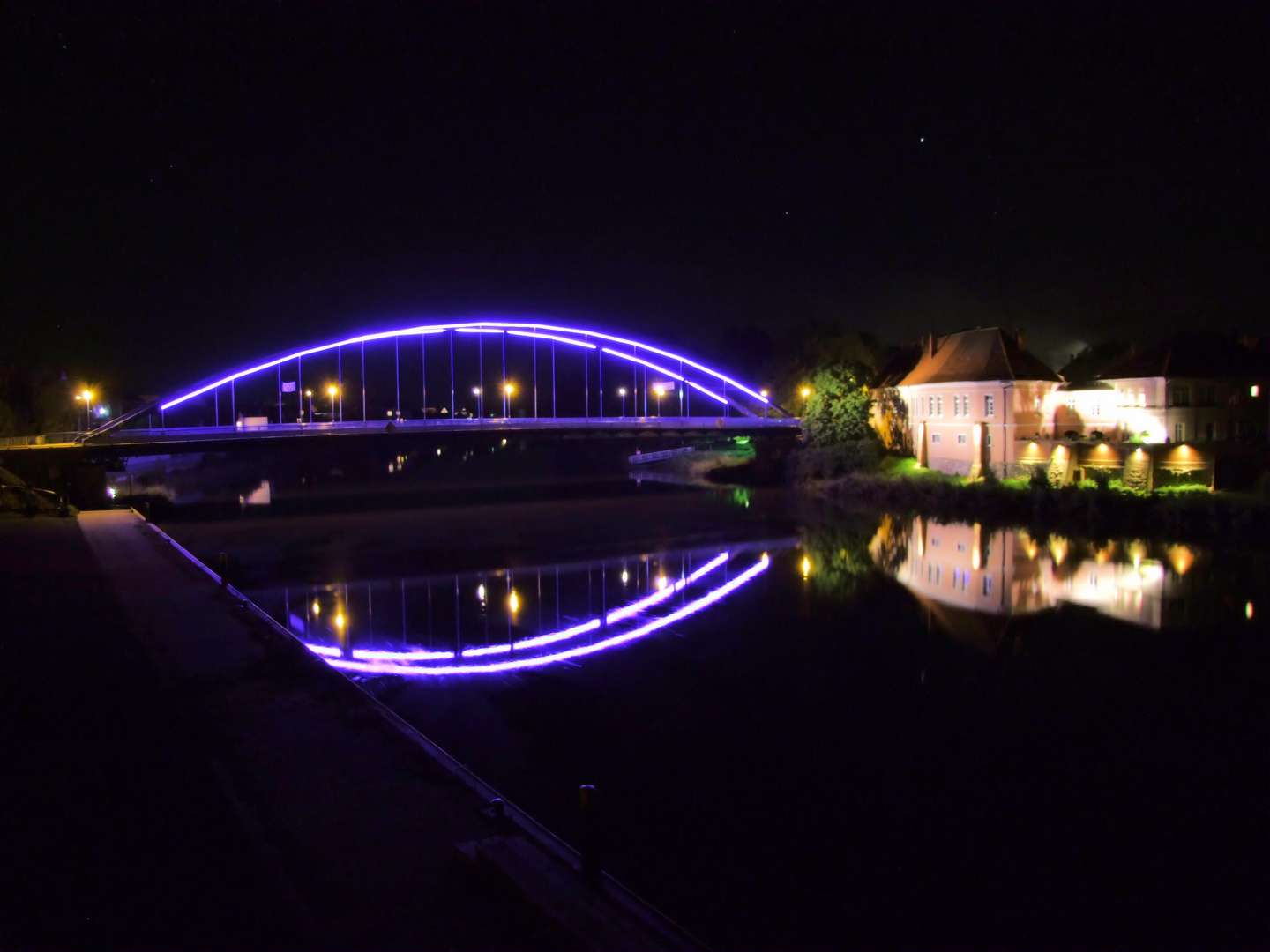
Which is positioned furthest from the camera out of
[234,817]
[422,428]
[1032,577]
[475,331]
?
[475,331]

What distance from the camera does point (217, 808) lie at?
559 cm

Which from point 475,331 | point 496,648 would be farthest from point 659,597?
point 475,331

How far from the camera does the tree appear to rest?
37625 mm

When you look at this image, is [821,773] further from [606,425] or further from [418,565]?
[606,425]

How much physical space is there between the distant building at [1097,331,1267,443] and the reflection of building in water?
29.4ft

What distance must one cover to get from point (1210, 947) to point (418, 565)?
17.8m

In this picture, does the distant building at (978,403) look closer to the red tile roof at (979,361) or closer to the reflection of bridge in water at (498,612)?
the red tile roof at (979,361)

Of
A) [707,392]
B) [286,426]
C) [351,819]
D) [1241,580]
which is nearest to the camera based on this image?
[351,819]

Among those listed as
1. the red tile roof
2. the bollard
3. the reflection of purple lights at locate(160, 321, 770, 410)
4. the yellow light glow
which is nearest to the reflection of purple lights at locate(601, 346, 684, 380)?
the reflection of purple lights at locate(160, 321, 770, 410)

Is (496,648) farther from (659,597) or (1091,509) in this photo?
(1091,509)

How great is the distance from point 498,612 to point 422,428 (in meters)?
21.7

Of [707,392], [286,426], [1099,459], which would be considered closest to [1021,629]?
[1099,459]

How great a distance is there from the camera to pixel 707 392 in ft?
163

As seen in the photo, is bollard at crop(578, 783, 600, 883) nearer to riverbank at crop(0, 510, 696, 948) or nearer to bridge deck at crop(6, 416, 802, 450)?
riverbank at crop(0, 510, 696, 948)
